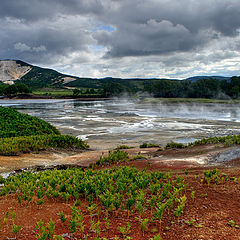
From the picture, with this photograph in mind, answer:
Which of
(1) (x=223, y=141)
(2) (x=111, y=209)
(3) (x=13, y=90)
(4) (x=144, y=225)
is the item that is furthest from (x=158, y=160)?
(3) (x=13, y=90)

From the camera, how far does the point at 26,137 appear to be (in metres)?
16.6

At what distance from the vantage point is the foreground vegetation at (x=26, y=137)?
14.3 metres

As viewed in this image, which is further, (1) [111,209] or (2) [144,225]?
(1) [111,209]

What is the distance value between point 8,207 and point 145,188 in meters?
3.56

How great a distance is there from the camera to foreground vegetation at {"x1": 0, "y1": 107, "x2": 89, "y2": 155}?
14.3 meters

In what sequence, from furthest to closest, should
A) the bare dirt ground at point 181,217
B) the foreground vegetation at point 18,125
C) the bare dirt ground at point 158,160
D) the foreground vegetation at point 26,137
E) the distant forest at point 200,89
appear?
the distant forest at point 200,89
the foreground vegetation at point 18,125
the foreground vegetation at point 26,137
the bare dirt ground at point 158,160
the bare dirt ground at point 181,217

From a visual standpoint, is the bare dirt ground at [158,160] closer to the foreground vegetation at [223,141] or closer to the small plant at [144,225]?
the foreground vegetation at [223,141]

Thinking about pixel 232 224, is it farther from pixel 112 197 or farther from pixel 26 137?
pixel 26 137

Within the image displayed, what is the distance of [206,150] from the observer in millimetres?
13391

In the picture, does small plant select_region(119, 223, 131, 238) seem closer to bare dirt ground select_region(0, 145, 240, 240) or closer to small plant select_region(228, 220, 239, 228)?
bare dirt ground select_region(0, 145, 240, 240)

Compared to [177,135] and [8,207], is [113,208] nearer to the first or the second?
[8,207]

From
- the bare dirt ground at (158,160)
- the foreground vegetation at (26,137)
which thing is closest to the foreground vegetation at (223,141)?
the bare dirt ground at (158,160)

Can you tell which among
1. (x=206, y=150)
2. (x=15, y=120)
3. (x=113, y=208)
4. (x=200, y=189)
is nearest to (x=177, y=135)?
(x=206, y=150)

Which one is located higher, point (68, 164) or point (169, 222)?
point (169, 222)
